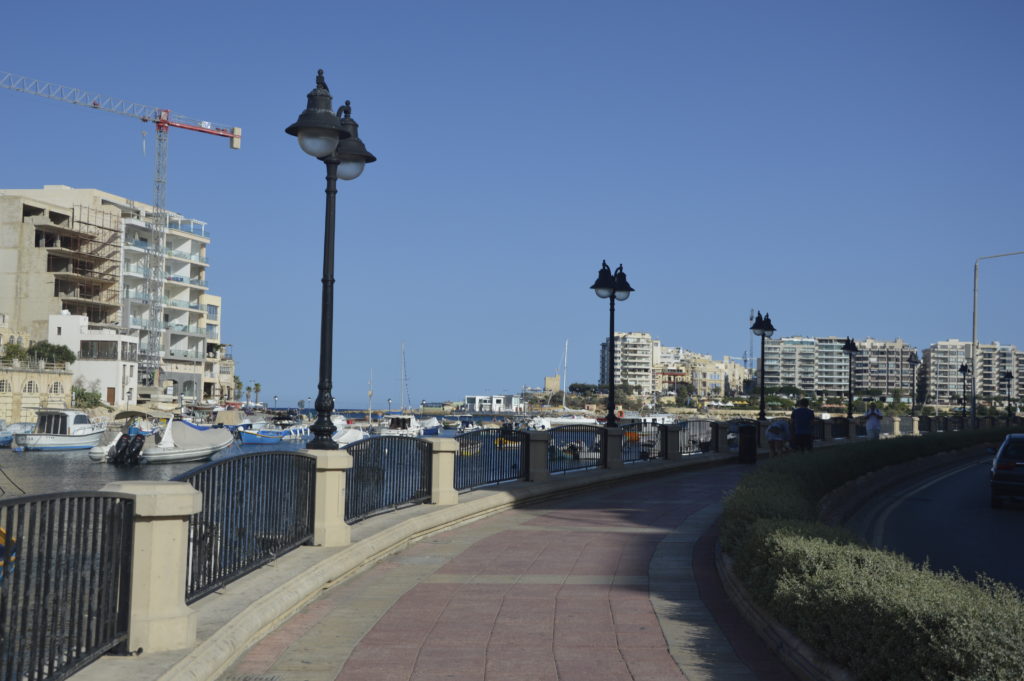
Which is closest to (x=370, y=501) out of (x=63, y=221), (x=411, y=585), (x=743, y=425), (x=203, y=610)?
(x=411, y=585)

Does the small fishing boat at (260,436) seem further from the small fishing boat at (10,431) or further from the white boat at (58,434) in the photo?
the small fishing boat at (10,431)

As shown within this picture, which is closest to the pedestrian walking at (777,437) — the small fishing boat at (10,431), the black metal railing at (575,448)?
the black metal railing at (575,448)

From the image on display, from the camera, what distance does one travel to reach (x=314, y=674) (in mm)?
7516

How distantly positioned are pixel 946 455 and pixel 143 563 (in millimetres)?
Answer: 35173

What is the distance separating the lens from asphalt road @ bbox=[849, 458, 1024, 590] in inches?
550

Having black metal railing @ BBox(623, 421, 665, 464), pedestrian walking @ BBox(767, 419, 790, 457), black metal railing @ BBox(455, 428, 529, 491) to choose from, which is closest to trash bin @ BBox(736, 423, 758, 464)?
pedestrian walking @ BBox(767, 419, 790, 457)

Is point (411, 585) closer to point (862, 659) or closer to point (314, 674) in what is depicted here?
point (314, 674)

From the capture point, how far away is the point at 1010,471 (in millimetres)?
21219

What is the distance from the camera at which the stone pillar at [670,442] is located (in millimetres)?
29125

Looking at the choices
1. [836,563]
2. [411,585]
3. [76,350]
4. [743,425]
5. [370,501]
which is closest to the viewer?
[836,563]

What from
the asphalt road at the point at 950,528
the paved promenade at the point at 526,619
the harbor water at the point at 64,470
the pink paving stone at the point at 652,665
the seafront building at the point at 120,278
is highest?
the seafront building at the point at 120,278

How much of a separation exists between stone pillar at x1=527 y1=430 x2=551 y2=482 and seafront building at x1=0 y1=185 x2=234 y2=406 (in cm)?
8469

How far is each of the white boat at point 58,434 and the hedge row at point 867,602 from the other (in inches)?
2738

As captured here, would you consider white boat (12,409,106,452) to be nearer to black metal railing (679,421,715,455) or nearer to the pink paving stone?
black metal railing (679,421,715,455)
